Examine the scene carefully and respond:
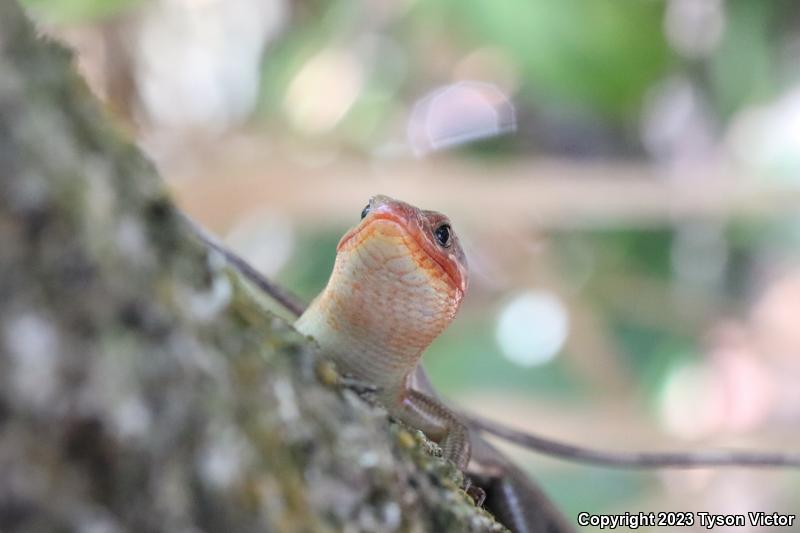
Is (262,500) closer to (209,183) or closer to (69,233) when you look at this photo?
(69,233)

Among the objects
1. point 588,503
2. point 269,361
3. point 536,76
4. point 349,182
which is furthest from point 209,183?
point 269,361

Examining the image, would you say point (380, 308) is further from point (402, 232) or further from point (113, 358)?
point (113, 358)

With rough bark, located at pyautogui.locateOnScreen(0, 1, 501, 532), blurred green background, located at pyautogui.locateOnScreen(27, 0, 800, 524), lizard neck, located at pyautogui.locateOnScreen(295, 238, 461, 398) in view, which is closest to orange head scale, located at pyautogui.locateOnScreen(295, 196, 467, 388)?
lizard neck, located at pyautogui.locateOnScreen(295, 238, 461, 398)

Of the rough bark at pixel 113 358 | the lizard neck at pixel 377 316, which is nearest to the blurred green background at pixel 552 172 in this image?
the lizard neck at pixel 377 316

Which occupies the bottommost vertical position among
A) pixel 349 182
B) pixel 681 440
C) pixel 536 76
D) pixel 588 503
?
pixel 588 503

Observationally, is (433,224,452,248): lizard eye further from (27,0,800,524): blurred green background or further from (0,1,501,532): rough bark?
(27,0,800,524): blurred green background

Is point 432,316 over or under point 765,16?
under

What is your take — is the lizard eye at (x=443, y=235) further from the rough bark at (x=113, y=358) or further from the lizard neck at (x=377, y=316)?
the rough bark at (x=113, y=358)
